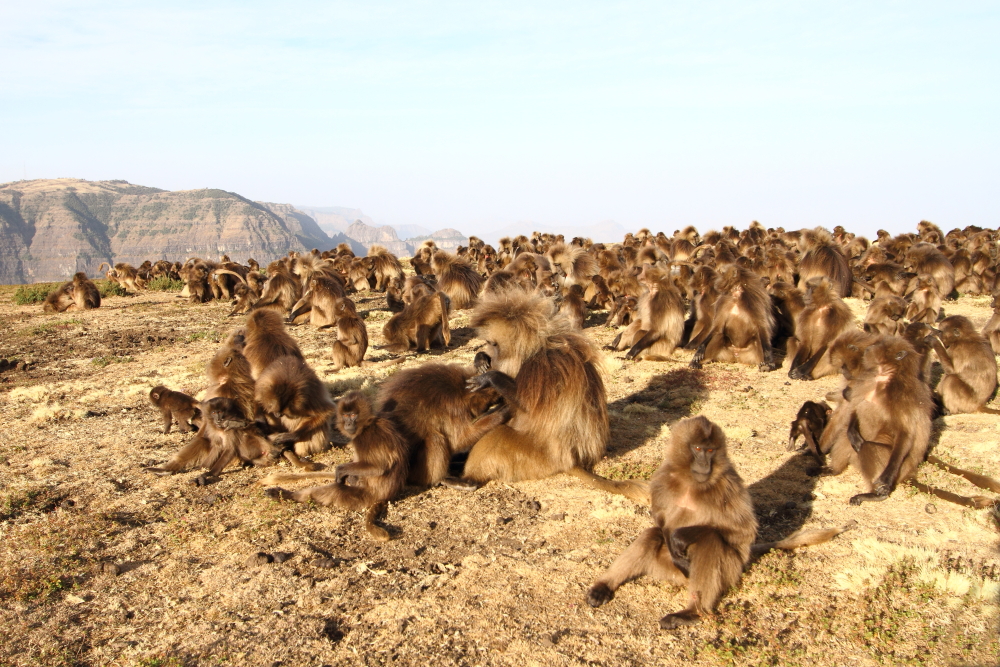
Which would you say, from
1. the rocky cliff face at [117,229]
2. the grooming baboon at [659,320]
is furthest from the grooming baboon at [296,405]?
the rocky cliff face at [117,229]

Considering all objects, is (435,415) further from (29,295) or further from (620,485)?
(29,295)

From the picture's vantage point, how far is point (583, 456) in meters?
5.98

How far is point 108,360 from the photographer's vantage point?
1145 cm

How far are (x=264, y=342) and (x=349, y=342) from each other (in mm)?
2881

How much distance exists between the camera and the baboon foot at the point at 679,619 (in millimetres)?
3816

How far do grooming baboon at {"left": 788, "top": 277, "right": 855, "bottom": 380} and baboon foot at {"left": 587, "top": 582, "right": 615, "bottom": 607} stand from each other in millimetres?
5934

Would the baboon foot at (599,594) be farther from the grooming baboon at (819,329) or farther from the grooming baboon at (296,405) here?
the grooming baboon at (819,329)

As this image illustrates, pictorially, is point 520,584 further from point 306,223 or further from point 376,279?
point 306,223

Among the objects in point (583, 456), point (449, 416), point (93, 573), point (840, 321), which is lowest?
point (93, 573)

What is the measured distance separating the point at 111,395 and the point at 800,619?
8.76 meters

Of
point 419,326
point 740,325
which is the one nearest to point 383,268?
point 419,326

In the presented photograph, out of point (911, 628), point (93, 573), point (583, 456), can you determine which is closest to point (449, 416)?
point (583, 456)

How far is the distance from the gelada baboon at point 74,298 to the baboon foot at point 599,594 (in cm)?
1800

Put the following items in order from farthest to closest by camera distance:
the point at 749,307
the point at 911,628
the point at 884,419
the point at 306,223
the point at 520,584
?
the point at 306,223
the point at 749,307
the point at 884,419
the point at 520,584
the point at 911,628
